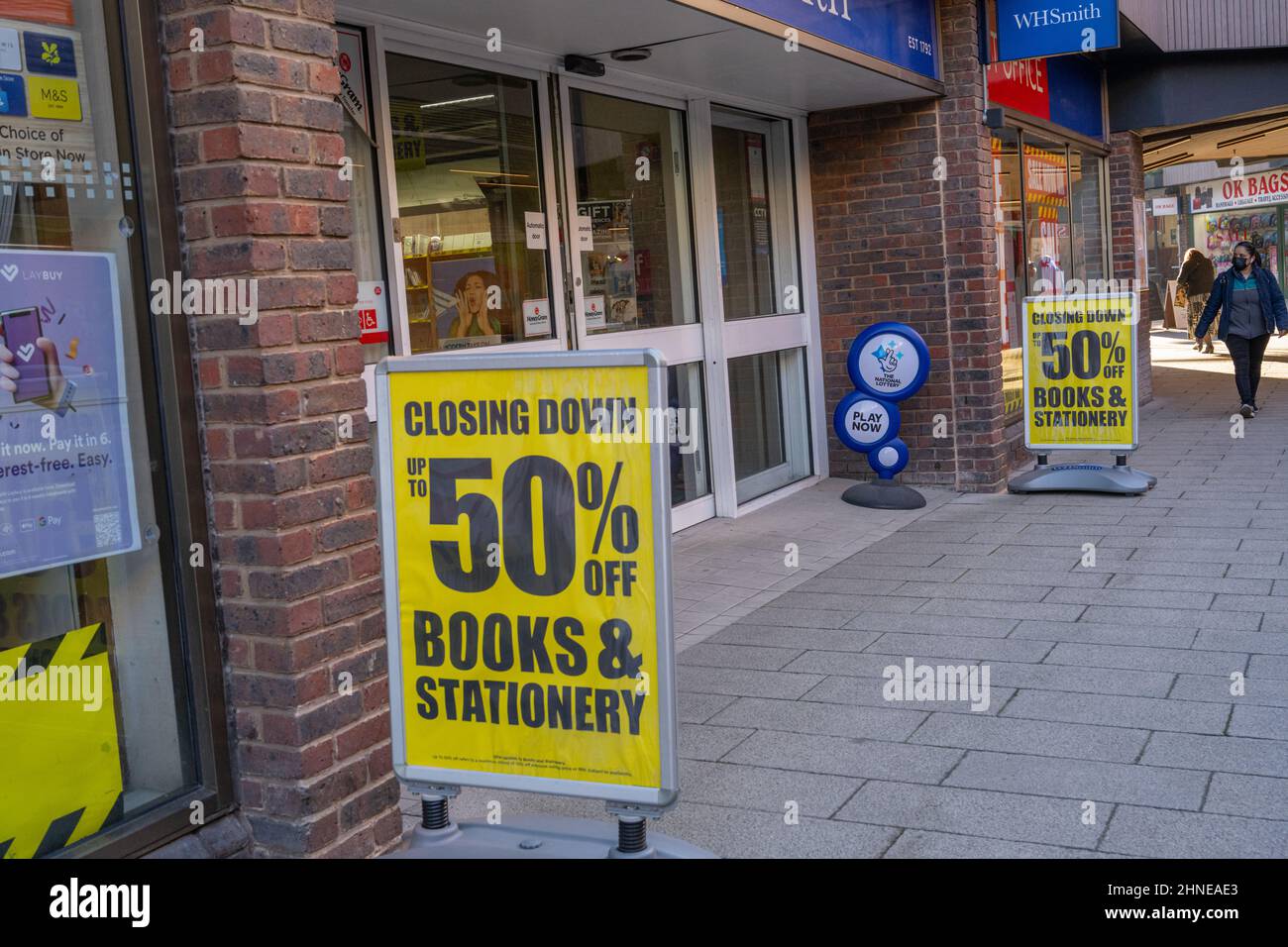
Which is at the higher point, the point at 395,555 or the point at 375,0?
the point at 375,0

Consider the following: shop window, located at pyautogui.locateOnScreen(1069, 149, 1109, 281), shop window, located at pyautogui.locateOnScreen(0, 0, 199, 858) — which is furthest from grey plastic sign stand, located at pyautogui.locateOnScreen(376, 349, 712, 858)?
shop window, located at pyautogui.locateOnScreen(1069, 149, 1109, 281)

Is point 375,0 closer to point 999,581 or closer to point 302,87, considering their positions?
point 302,87

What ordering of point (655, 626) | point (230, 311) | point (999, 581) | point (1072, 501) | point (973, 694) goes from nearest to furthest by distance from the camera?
1. point (655, 626)
2. point (230, 311)
3. point (973, 694)
4. point (999, 581)
5. point (1072, 501)

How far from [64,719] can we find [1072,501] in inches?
274

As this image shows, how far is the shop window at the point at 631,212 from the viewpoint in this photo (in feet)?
24.2

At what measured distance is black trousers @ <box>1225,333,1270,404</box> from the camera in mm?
12000

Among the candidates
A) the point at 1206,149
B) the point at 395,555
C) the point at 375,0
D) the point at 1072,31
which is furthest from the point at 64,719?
the point at 1206,149

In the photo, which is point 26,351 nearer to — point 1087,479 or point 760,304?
point 760,304

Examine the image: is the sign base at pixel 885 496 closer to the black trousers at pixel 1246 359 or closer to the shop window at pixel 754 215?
the shop window at pixel 754 215

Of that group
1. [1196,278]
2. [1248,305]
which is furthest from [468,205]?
[1196,278]

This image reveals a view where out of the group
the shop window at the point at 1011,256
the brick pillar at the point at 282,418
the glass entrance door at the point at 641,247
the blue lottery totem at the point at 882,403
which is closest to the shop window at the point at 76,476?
the brick pillar at the point at 282,418

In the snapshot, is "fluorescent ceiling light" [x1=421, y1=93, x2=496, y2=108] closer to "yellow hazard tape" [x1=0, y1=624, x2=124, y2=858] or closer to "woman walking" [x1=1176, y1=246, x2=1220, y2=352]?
"yellow hazard tape" [x1=0, y1=624, x2=124, y2=858]

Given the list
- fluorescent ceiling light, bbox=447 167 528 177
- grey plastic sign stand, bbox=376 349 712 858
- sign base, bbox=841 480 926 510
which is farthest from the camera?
sign base, bbox=841 480 926 510

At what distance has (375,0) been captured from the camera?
17.8 feet
